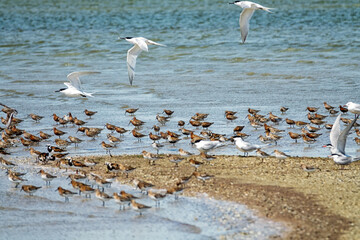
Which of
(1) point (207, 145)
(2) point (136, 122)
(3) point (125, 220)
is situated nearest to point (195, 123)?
(2) point (136, 122)

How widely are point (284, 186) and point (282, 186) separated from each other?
0.04m

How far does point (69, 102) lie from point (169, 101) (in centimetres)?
349

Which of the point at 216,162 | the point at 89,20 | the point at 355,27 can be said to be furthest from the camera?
the point at 89,20

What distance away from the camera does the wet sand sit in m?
9.56

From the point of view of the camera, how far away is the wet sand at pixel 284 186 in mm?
9562

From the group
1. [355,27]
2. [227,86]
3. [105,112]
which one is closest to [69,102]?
[105,112]

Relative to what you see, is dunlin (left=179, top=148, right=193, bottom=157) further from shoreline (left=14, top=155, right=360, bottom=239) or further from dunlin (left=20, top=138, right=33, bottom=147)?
dunlin (left=20, top=138, right=33, bottom=147)

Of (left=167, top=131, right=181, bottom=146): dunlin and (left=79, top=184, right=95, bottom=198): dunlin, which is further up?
(left=79, top=184, right=95, bottom=198): dunlin

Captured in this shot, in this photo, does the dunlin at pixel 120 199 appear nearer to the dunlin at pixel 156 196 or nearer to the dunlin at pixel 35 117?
the dunlin at pixel 156 196

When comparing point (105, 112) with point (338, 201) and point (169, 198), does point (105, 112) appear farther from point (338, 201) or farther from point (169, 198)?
point (338, 201)

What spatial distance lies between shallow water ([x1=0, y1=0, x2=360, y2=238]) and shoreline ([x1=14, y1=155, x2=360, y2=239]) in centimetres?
126

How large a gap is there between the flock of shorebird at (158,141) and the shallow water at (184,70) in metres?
0.25

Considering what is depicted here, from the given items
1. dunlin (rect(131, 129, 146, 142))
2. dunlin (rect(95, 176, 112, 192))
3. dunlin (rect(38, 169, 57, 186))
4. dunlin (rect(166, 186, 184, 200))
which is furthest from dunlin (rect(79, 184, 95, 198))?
dunlin (rect(131, 129, 146, 142))

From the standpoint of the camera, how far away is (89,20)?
2394 inches
